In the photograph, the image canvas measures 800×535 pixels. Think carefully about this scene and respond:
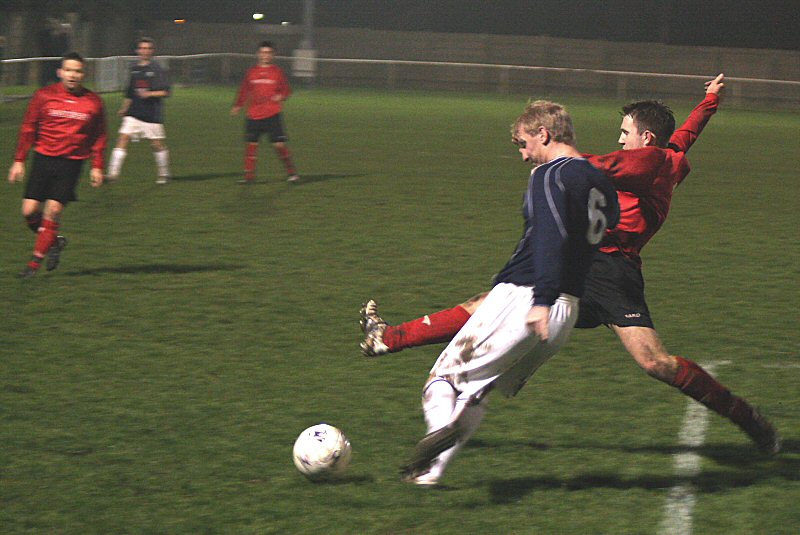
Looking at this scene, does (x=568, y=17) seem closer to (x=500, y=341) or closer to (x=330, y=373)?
(x=330, y=373)

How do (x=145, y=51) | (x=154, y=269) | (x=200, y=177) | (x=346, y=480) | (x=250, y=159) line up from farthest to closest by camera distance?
(x=200, y=177) → (x=250, y=159) → (x=145, y=51) → (x=154, y=269) → (x=346, y=480)

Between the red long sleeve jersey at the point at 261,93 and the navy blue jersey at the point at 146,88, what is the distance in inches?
42.5

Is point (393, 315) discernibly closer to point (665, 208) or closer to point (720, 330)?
point (720, 330)

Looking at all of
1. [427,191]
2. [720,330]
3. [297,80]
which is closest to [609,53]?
[297,80]

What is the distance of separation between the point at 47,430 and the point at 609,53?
39783mm

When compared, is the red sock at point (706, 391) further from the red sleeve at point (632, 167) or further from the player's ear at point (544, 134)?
the player's ear at point (544, 134)

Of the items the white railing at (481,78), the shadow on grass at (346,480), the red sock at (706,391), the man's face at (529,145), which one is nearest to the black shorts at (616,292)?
the red sock at (706,391)

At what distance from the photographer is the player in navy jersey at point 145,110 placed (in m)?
15.2

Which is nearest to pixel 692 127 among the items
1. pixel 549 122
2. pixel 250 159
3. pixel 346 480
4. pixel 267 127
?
pixel 549 122

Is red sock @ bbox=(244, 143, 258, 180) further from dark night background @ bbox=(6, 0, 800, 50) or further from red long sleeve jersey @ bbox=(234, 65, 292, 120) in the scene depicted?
dark night background @ bbox=(6, 0, 800, 50)

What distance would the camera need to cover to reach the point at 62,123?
908 centimetres

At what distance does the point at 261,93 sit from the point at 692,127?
10299 mm

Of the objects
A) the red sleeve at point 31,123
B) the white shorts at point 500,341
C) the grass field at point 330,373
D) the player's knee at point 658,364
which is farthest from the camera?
the red sleeve at point 31,123

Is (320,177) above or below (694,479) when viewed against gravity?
→ below
